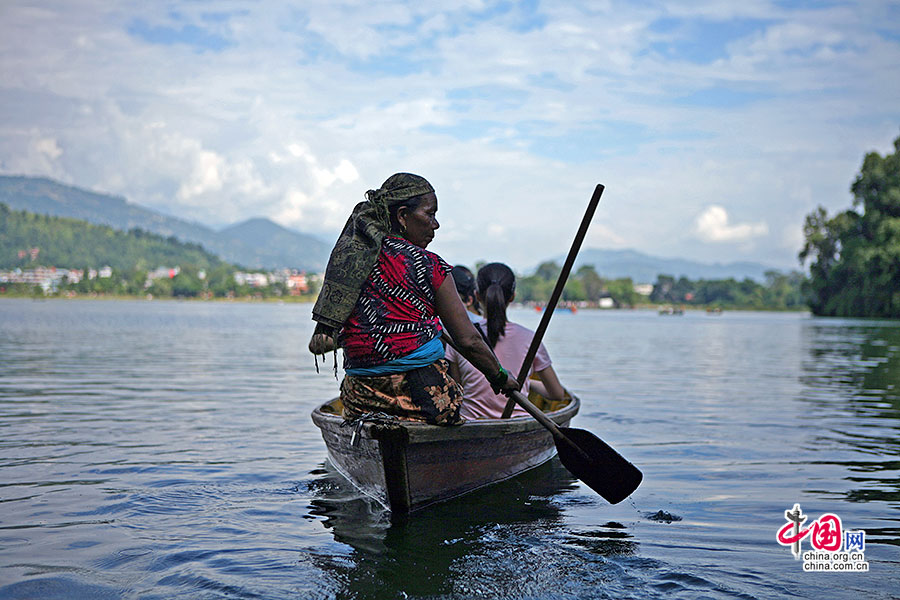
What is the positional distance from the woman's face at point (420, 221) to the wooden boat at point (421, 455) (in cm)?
110

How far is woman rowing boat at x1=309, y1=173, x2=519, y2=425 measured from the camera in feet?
15.2

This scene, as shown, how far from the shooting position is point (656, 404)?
12.7 meters

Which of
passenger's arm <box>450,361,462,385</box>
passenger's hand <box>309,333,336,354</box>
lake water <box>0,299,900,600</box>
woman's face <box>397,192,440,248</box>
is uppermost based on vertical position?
woman's face <box>397,192,440,248</box>

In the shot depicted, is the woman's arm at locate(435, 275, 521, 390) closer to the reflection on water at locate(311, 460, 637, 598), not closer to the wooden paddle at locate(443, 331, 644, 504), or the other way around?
the wooden paddle at locate(443, 331, 644, 504)

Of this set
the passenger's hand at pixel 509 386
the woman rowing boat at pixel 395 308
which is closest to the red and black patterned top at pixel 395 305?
the woman rowing boat at pixel 395 308

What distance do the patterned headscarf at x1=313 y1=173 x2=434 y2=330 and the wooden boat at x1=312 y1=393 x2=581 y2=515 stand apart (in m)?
0.73

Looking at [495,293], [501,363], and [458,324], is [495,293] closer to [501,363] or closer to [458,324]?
[501,363]

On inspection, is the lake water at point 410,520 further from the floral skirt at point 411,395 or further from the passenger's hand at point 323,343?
the passenger's hand at point 323,343

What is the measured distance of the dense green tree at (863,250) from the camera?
55688mm

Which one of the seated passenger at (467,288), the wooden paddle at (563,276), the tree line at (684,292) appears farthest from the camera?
the tree line at (684,292)

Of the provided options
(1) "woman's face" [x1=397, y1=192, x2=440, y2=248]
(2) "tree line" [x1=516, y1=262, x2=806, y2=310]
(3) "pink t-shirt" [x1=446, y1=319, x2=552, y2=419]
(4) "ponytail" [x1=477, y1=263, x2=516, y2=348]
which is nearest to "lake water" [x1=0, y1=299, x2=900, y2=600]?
(3) "pink t-shirt" [x1=446, y1=319, x2=552, y2=419]

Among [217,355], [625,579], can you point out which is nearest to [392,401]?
[625,579]

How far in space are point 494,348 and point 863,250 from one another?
190 ft

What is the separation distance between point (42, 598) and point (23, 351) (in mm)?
18875
